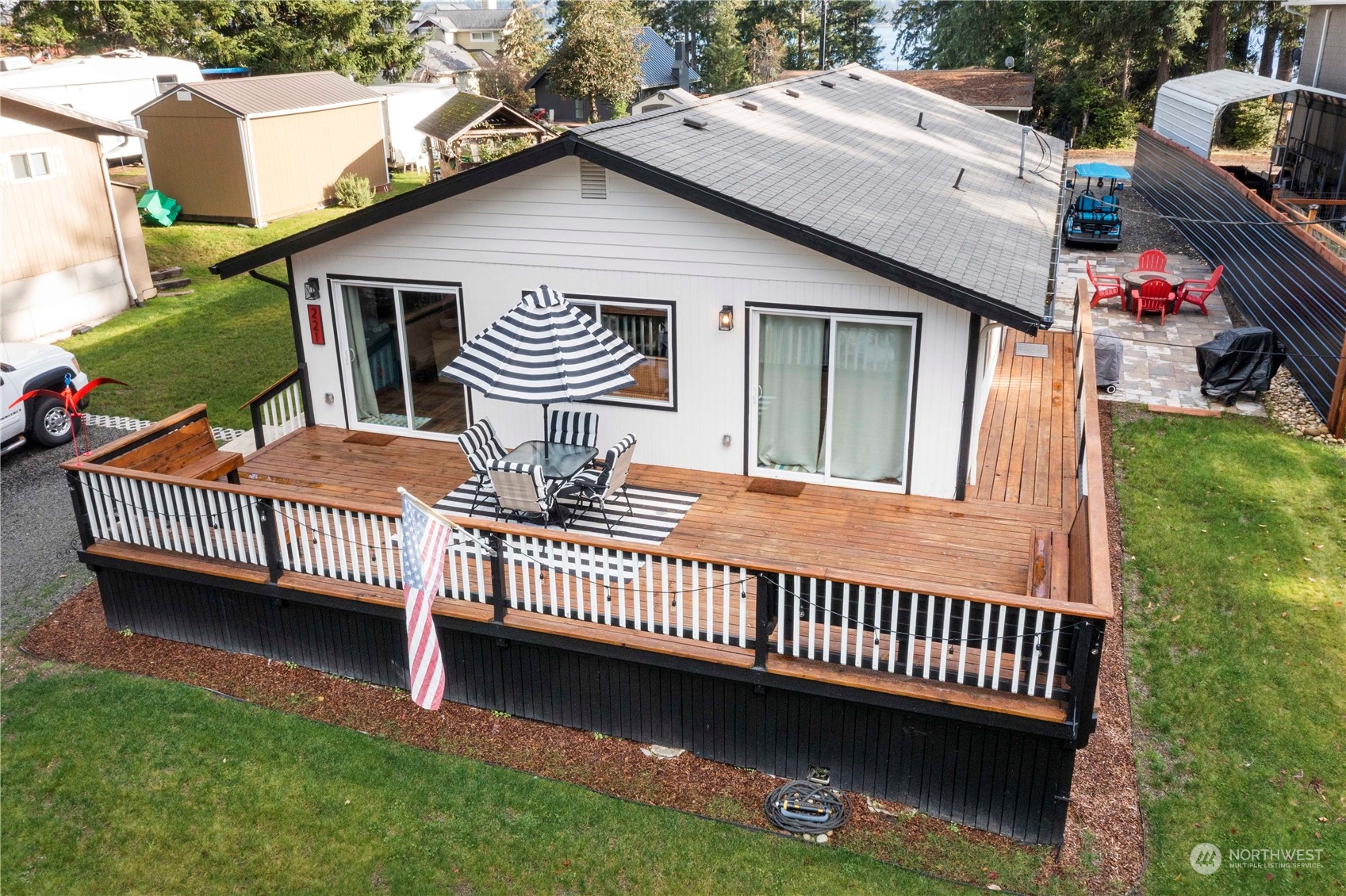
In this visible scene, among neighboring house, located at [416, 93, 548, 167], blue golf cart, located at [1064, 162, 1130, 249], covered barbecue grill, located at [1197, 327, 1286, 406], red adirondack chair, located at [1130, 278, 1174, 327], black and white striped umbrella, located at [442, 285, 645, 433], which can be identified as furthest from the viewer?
neighboring house, located at [416, 93, 548, 167]

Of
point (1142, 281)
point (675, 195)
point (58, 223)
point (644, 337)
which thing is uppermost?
point (675, 195)

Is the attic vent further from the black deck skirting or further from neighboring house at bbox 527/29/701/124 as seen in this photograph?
neighboring house at bbox 527/29/701/124

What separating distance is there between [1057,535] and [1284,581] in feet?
9.39

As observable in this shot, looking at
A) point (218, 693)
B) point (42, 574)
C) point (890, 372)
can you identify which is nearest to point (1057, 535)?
point (890, 372)

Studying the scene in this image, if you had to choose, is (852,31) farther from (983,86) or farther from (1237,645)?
(1237,645)

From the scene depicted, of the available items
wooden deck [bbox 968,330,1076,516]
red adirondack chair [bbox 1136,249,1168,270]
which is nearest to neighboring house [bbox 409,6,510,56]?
red adirondack chair [bbox 1136,249,1168,270]

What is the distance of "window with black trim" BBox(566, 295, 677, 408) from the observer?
9.85m

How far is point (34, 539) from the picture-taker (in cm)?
1088

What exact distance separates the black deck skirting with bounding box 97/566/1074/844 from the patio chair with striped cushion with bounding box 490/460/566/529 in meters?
1.39

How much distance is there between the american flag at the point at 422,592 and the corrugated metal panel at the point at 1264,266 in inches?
465

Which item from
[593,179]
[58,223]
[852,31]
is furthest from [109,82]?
[852,31]

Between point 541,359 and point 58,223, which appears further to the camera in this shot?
point 58,223

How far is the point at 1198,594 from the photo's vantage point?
939 centimetres

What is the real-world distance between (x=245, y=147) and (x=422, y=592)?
20653mm
